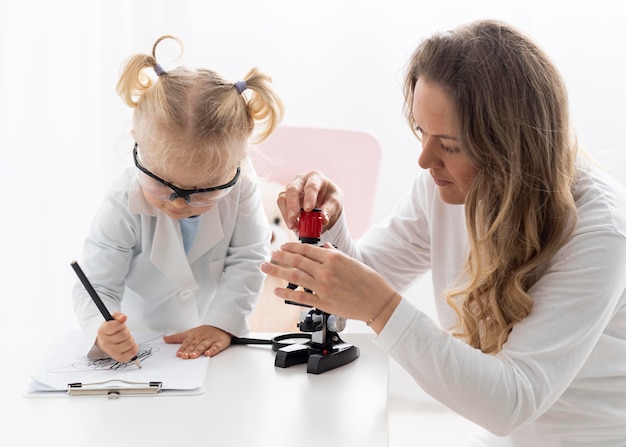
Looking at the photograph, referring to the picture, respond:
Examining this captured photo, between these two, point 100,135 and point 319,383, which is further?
point 100,135

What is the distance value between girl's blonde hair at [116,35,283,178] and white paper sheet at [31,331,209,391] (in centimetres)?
30

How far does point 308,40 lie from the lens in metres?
2.27

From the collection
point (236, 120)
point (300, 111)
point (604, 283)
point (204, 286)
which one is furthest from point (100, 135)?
point (604, 283)

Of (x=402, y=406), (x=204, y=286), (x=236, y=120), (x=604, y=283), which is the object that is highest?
(x=236, y=120)

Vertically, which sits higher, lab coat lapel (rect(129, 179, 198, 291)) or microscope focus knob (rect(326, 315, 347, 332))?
lab coat lapel (rect(129, 179, 198, 291))

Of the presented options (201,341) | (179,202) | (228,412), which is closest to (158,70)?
(179,202)

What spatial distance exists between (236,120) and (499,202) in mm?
449

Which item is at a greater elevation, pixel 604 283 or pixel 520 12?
pixel 520 12

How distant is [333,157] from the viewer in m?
1.81

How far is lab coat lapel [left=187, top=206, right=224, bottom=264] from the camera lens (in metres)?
1.37

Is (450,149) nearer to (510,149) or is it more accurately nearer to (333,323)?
(510,149)

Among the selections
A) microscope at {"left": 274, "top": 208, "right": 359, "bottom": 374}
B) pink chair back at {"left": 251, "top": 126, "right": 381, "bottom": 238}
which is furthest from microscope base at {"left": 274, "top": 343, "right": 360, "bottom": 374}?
pink chair back at {"left": 251, "top": 126, "right": 381, "bottom": 238}

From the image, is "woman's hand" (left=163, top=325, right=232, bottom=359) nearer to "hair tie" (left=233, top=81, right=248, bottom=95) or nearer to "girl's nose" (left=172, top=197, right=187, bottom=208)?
"girl's nose" (left=172, top=197, right=187, bottom=208)

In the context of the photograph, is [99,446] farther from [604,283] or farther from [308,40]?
[308,40]
